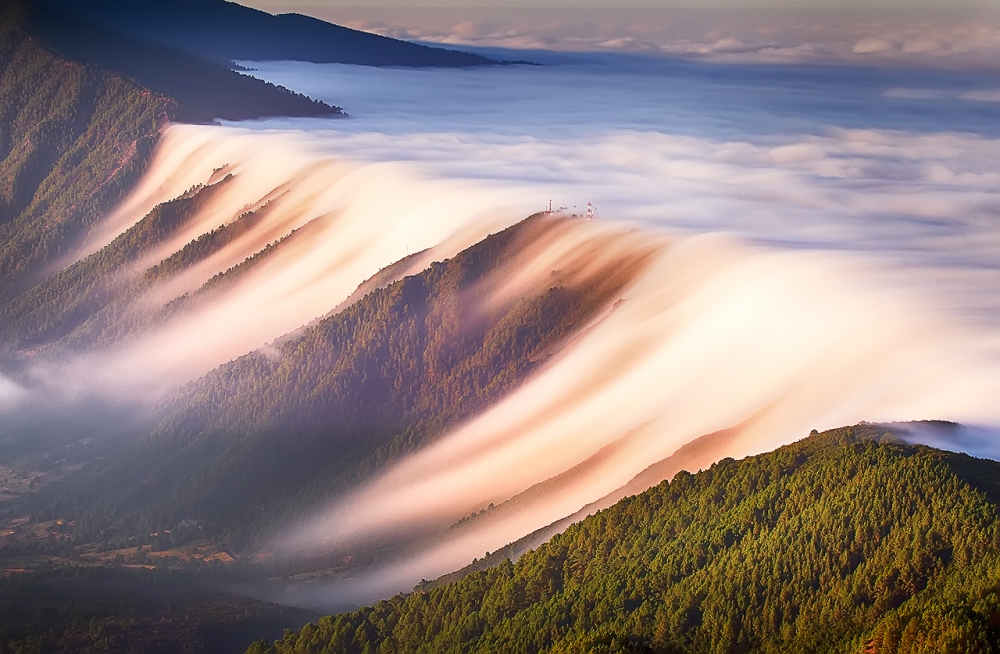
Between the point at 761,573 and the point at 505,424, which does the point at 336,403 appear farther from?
the point at 761,573

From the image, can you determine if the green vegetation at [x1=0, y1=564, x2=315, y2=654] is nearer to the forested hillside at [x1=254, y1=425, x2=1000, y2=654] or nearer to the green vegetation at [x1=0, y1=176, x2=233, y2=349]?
the forested hillside at [x1=254, y1=425, x2=1000, y2=654]

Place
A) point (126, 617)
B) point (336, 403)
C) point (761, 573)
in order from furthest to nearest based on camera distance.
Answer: point (336, 403), point (126, 617), point (761, 573)

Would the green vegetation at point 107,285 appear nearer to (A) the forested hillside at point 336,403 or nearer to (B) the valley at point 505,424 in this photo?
(B) the valley at point 505,424

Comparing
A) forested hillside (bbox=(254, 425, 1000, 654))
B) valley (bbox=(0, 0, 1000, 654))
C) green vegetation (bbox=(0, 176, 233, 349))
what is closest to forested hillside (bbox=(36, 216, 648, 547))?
valley (bbox=(0, 0, 1000, 654))

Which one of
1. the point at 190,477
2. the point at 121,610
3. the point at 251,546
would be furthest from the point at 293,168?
the point at 121,610

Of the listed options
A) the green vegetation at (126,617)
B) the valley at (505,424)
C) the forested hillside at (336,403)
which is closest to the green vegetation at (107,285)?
the valley at (505,424)

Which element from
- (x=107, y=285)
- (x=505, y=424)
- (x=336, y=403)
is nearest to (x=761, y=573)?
(x=505, y=424)
